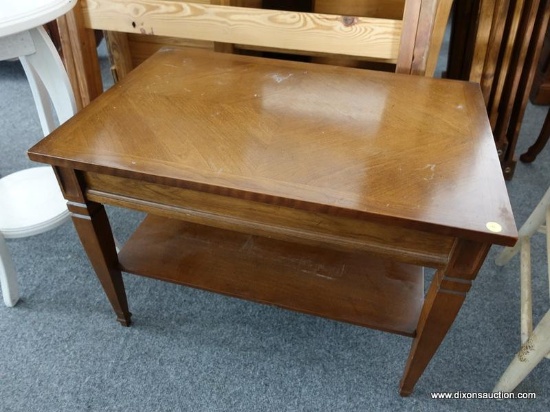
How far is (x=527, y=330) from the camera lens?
3.21 feet

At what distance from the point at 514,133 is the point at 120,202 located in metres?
1.31

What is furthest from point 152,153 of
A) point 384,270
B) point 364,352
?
point 364,352

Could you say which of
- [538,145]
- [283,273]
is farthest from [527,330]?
[538,145]

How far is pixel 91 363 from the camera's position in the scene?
1054mm

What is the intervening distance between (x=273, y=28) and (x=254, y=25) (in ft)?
0.18

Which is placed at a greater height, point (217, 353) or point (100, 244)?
point (100, 244)

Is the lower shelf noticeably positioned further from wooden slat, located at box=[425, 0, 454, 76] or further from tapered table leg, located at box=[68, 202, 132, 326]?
wooden slat, located at box=[425, 0, 454, 76]

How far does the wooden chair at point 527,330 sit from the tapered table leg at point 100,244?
908mm

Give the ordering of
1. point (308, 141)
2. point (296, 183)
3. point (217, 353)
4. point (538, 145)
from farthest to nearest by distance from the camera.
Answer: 1. point (538, 145)
2. point (217, 353)
3. point (308, 141)
4. point (296, 183)

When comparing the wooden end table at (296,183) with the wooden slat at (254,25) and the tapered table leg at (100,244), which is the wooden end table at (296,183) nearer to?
the tapered table leg at (100,244)

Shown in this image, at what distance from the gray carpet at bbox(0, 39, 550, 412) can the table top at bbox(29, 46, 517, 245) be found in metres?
0.53

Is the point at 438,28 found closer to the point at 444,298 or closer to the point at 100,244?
the point at 444,298

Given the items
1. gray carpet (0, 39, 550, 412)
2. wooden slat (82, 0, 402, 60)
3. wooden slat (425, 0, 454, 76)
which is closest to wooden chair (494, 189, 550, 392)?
gray carpet (0, 39, 550, 412)

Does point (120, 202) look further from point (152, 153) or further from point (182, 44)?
point (182, 44)
